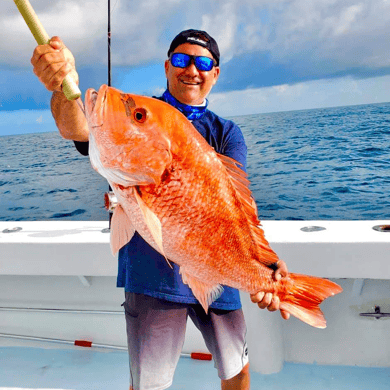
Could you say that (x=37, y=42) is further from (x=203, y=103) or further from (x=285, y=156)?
(x=285, y=156)

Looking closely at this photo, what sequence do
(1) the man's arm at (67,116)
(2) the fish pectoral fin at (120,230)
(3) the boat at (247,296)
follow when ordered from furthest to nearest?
(3) the boat at (247,296)
(1) the man's arm at (67,116)
(2) the fish pectoral fin at (120,230)

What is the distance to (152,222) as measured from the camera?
1392mm

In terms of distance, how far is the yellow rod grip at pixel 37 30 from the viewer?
1293 mm

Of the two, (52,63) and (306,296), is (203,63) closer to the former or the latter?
(52,63)

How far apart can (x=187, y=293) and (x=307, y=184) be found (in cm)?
1413

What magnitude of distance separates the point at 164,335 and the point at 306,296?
699 mm

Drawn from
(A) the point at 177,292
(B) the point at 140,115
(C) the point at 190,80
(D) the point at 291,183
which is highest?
(D) the point at 291,183

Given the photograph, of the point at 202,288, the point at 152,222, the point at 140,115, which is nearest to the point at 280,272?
the point at 202,288

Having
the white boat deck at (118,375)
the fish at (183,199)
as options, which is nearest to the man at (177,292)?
the fish at (183,199)

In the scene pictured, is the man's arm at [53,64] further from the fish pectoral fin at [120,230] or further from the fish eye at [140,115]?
the fish pectoral fin at [120,230]

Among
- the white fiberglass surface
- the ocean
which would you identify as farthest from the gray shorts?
the ocean

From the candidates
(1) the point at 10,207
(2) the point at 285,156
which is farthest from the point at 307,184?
(1) the point at 10,207

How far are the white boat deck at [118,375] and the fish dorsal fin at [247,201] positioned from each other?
1608 millimetres

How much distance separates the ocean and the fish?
9406 millimetres
